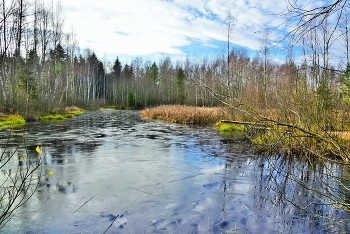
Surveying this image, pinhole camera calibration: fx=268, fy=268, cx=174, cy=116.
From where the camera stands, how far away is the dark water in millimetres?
4184

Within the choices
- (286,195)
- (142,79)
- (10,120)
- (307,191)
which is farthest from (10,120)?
(142,79)

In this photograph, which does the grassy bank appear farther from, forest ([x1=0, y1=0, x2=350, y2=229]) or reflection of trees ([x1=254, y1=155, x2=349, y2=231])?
reflection of trees ([x1=254, y1=155, x2=349, y2=231])

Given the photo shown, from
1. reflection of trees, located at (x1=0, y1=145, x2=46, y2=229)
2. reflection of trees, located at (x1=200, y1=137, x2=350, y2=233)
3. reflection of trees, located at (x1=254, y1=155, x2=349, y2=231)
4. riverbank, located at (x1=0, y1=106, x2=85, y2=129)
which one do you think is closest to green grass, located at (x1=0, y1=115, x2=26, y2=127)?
riverbank, located at (x1=0, y1=106, x2=85, y2=129)

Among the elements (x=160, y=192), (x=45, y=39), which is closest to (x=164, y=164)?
(x=160, y=192)

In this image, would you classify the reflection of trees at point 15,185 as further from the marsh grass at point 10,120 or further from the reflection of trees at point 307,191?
the marsh grass at point 10,120

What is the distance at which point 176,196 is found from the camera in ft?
18.0

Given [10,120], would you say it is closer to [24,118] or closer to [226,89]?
[24,118]

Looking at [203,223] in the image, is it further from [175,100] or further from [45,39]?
[175,100]

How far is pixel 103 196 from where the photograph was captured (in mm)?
5410

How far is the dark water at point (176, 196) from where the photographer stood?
13.7ft

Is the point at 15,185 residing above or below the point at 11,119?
below

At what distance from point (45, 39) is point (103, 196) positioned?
87.7 ft

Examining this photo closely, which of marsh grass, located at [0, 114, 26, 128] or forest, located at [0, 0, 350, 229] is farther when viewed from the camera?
marsh grass, located at [0, 114, 26, 128]

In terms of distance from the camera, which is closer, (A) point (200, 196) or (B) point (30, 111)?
(A) point (200, 196)
